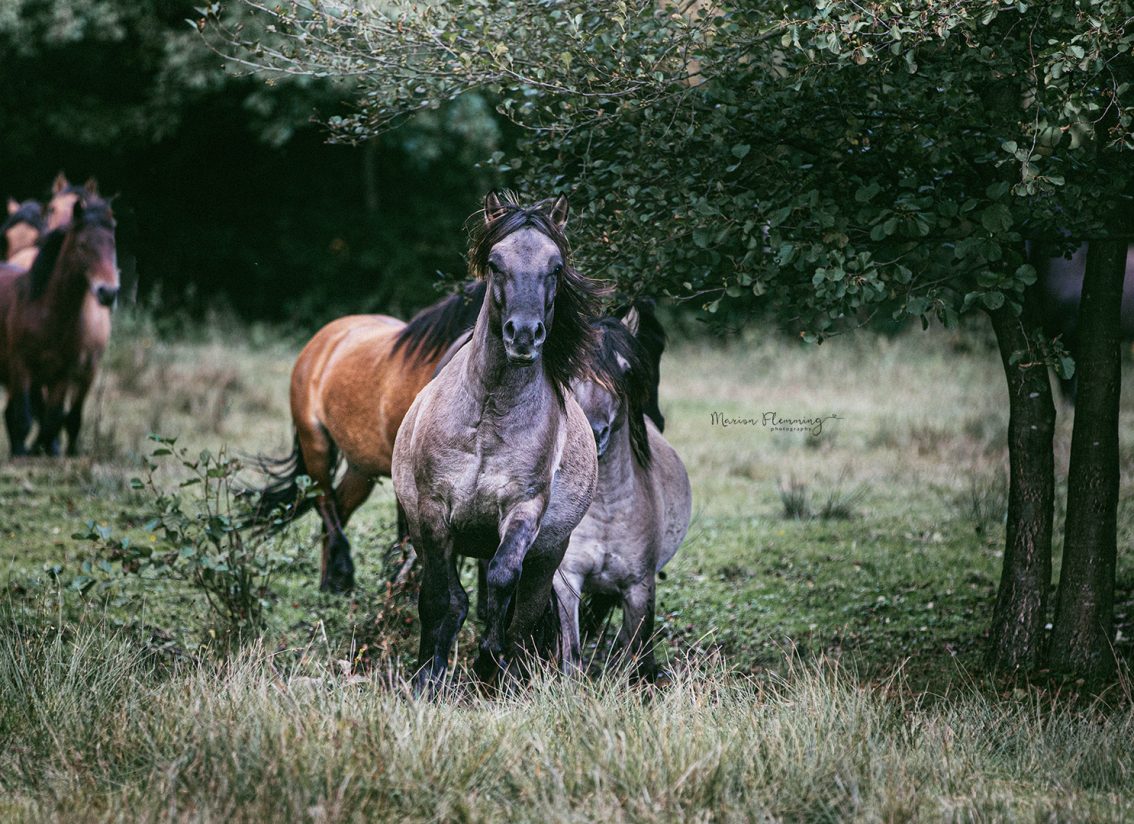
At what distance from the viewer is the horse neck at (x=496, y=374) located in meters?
4.48

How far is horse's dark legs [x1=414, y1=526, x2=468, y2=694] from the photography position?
460cm

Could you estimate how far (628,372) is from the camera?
17.9 feet

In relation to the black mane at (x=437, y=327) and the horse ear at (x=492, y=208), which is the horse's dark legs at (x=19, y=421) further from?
the horse ear at (x=492, y=208)

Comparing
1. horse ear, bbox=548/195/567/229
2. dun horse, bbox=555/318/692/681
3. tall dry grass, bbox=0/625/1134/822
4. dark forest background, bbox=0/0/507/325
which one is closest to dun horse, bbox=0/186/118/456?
tall dry grass, bbox=0/625/1134/822

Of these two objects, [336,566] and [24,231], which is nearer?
[336,566]

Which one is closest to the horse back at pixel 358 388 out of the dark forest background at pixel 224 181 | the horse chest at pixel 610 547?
the horse chest at pixel 610 547

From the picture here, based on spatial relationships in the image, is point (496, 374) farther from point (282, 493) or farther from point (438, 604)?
point (282, 493)

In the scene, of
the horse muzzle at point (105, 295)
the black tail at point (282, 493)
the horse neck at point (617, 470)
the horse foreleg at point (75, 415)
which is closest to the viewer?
the horse neck at point (617, 470)

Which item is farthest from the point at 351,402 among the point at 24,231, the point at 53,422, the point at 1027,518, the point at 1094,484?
the point at 24,231

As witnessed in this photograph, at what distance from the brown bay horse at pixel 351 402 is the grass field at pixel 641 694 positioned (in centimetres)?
37

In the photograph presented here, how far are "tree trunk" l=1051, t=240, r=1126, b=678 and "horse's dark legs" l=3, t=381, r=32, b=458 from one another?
27.3 ft

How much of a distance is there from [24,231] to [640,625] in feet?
36.8

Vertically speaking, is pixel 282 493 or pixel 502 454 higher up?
pixel 502 454

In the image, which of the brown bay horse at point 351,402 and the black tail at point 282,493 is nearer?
the brown bay horse at point 351,402
